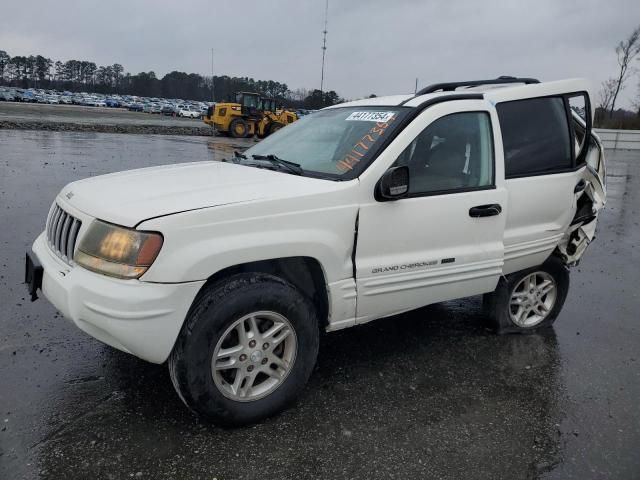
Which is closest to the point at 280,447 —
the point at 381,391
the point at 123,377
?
the point at 381,391

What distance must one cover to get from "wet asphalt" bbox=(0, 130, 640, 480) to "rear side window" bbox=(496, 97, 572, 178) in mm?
1422

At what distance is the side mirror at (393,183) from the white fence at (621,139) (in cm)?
3498

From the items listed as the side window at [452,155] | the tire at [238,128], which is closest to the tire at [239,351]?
the side window at [452,155]

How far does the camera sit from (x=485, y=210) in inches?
138

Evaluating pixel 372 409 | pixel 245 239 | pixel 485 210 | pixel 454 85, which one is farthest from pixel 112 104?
pixel 372 409

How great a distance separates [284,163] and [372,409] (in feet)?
5.55

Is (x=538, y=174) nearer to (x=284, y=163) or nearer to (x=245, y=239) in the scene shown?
(x=284, y=163)

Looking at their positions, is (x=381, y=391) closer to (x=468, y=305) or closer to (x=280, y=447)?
(x=280, y=447)

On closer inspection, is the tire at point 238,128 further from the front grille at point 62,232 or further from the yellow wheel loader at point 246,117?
the front grille at point 62,232

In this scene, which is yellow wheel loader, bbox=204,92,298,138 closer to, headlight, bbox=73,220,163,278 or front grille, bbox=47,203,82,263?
front grille, bbox=47,203,82,263

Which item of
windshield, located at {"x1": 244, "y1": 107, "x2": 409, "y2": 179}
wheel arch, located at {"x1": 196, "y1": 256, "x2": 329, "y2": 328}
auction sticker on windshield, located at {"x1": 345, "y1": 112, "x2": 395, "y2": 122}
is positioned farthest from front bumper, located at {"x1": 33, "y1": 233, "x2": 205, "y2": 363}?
auction sticker on windshield, located at {"x1": 345, "y1": 112, "x2": 395, "y2": 122}

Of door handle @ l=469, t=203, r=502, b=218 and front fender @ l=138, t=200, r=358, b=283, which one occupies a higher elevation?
door handle @ l=469, t=203, r=502, b=218

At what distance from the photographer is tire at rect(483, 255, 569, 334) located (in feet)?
13.7

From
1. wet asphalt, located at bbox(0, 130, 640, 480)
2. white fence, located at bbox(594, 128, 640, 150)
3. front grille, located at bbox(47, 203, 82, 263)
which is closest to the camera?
wet asphalt, located at bbox(0, 130, 640, 480)
